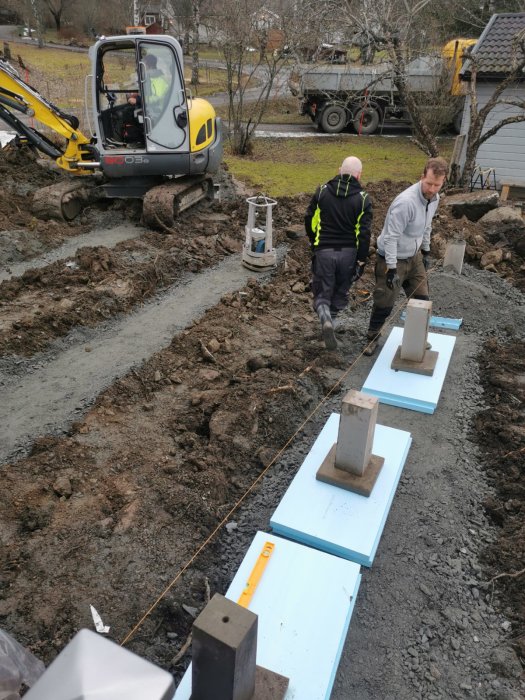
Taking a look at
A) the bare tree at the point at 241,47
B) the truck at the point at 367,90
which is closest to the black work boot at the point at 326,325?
the bare tree at the point at 241,47

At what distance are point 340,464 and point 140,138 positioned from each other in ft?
24.7

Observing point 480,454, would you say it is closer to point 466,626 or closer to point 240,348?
point 466,626

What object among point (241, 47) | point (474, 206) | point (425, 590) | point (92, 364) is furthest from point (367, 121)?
point (425, 590)

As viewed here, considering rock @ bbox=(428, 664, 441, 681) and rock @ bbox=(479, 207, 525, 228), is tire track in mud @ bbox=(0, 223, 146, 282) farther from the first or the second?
rock @ bbox=(428, 664, 441, 681)

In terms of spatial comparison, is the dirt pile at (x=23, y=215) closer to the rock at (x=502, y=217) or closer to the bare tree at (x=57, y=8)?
the rock at (x=502, y=217)

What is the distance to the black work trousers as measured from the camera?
5.45m

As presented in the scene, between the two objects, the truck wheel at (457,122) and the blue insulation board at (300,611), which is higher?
the truck wheel at (457,122)

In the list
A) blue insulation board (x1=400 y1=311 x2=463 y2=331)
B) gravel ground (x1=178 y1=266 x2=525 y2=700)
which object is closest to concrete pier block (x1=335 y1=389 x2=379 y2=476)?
gravel ground (x1=178 y1=266 x2=525 y2=700)

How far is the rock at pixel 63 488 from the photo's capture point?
3848 millimetres

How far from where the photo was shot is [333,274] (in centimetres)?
555

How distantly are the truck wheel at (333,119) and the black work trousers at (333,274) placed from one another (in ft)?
48.4

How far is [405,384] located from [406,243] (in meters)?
1.38

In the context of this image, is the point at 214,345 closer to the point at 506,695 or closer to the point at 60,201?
the point at 506,695

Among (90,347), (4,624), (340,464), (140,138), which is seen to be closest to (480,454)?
(340,464)
